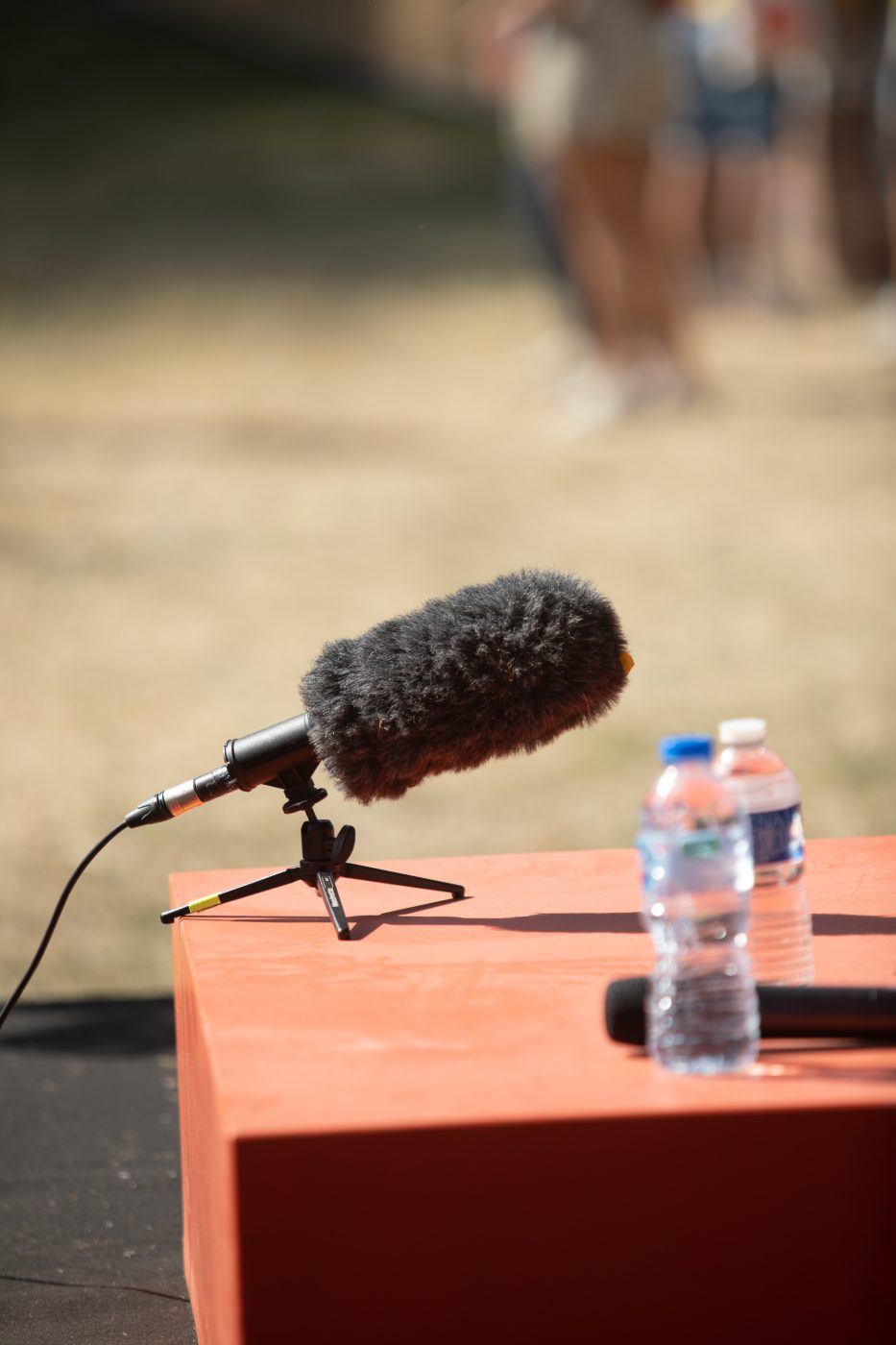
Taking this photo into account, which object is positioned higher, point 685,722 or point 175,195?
point 175,195

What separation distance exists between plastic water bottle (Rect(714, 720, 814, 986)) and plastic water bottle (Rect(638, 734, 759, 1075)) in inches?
4.2

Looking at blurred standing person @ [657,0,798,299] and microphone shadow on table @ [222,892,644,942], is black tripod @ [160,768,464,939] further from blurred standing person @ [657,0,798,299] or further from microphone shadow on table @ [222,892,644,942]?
blurred standing person @ [657,0,798,299]

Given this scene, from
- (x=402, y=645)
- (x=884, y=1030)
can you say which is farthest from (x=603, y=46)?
(x=884, y=1030)

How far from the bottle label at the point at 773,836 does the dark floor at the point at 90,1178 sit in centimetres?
69

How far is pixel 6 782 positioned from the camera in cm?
427

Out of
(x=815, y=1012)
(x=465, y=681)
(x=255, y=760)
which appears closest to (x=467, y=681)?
(x=465, y=681)

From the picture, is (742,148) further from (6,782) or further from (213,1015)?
(213,1015)

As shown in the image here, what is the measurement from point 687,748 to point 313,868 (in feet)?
1.75

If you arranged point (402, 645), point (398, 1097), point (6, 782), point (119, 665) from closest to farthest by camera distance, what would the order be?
1. point (398, 1097)
2. point (402, 645)
3. point (6, 782)
4. point (119, 665)

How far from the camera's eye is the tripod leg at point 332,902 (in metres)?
1.52

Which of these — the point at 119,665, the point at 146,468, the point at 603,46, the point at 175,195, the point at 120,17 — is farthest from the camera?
the point at 120,17

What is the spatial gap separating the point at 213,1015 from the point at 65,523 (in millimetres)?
4950

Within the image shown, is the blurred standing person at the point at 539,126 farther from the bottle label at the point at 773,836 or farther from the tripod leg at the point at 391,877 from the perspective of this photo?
the bottle label at the point at 773,836

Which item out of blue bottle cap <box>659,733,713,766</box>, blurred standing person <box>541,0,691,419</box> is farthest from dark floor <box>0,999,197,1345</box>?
blurred standing person <box>541,0,691,419</box>
